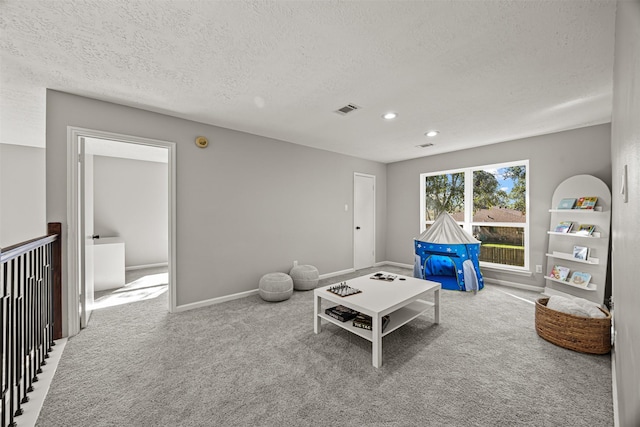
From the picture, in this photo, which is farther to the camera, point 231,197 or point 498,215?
point 498,215

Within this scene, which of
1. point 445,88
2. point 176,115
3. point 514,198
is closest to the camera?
point 445,88

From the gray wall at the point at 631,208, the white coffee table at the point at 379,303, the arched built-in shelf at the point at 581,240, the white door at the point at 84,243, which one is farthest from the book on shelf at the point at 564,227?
the white door at the point at 84,243

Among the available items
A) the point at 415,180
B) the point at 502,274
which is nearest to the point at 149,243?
the point at 415,180

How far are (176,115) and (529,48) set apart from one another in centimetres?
348

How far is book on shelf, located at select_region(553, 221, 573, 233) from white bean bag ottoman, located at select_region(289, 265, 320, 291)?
11.3ft

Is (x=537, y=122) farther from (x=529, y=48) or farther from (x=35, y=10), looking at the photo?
(x=35, y=10)

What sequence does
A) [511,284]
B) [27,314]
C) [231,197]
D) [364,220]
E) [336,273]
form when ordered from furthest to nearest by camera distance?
[364,220] < [336,273] < [511,284] < [231,197] < [27,314]

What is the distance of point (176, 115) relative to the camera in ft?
10.4

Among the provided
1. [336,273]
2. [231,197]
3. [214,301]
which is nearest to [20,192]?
[231,197]

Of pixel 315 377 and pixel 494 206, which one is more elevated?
pixel 494 206

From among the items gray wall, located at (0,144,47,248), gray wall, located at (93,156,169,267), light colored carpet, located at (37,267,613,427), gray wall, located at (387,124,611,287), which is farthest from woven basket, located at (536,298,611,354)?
gray wall, located at (0,144,47,248)

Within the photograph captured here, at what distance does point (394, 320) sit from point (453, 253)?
2.07 meters

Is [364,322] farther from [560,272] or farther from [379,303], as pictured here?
[560,272]

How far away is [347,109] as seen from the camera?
3.01m
